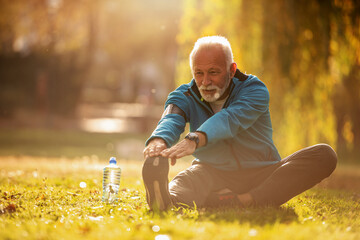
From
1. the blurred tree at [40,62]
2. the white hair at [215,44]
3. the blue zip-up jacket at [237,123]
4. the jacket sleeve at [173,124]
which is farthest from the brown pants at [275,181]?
the blurred tree at [40,62]

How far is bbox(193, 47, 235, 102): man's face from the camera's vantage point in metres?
4.35

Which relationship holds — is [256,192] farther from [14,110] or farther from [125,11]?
[125,11]

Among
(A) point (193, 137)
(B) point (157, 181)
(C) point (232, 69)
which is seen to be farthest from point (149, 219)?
(C) point (232, 69)

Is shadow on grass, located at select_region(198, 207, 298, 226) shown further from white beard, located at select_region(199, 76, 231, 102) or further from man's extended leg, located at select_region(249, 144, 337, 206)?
white beard, located at select_region(199, 76, 231, 102)

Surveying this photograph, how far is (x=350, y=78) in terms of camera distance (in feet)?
31.4

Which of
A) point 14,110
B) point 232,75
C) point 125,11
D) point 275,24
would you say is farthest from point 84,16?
point 232,75

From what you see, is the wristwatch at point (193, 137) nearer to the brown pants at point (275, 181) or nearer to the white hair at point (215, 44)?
the brown pants at point (275, 181)

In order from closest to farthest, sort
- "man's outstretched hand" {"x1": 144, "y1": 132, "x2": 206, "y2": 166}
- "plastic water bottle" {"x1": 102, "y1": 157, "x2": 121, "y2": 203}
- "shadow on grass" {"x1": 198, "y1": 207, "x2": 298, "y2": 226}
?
1. "shadow on grass" {"x1": 198, "y1": 207, "x2": 298, "y2": 226}
2. "man's outstretched hand" {"x1": 144, "y1": 132, "x2": 206, "y2": 166}
3. "plastic water bottle" {"x1": 102, "y1": 157, "x2": 121, "y2": 203}

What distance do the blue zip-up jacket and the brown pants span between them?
153 millimetres

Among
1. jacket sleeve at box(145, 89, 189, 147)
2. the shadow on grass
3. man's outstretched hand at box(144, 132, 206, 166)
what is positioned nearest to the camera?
the shadow on grass

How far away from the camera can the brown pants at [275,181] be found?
441 centimetres

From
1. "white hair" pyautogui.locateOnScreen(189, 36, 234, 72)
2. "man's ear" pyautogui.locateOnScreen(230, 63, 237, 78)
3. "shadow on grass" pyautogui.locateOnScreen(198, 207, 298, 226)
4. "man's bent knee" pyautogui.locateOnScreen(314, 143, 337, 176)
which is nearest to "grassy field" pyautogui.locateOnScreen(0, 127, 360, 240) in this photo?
"shadow on grass" pyautogui.locateOnScreen(198, 207, 298, 226)

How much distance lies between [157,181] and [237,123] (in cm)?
93

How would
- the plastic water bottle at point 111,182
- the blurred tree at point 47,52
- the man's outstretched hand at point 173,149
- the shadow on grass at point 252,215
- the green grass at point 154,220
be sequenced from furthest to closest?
1. the blurred tree at point 47,52
2. the plastic water bottle at point 111,182
3. the man's outstretched hand at point 173,149
4. the shadow on grass at point 252,215
5. the green grass at point 154,220
